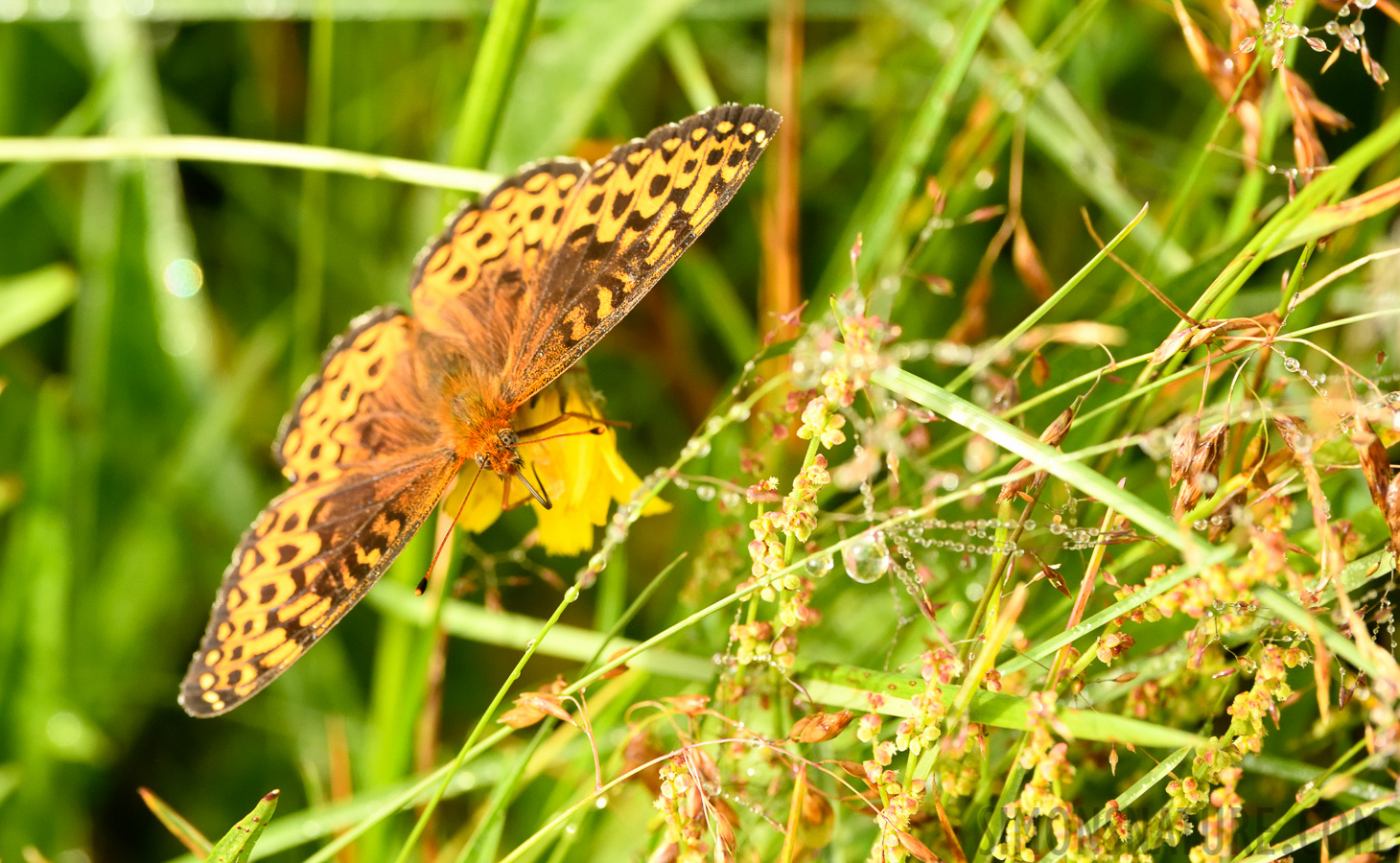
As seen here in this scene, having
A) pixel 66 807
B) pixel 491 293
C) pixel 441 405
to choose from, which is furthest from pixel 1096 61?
pixel 66 807

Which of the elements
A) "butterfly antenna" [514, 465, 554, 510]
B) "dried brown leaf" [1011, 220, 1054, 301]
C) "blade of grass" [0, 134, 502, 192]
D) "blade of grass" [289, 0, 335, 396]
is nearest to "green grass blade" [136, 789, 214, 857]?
"butterfly antenna" [514, 465, 554, 510]

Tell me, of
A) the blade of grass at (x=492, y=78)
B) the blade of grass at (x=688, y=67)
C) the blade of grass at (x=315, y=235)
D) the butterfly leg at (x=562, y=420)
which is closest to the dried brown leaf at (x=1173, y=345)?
the butterfly leg at (x=562, y=420)

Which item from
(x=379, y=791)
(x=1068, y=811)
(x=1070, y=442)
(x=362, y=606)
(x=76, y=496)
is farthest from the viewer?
(x=362, y=606)

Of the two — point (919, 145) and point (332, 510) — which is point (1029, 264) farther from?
point (332, 510)

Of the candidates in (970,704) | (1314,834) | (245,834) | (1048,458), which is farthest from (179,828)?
(1314,834)

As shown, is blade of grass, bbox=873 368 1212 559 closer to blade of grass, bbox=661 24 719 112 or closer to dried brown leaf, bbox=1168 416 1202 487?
dried brown leaf, bbox=1168 416 1202 487

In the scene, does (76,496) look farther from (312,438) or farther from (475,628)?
(475,628)

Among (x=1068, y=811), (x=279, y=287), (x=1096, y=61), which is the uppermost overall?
(x=279, y=287)
